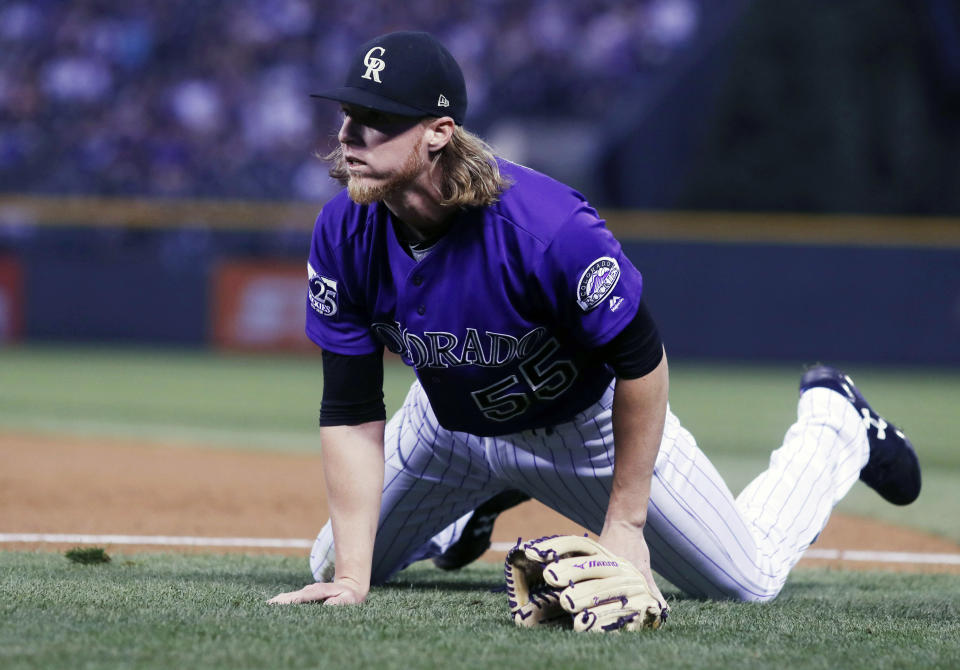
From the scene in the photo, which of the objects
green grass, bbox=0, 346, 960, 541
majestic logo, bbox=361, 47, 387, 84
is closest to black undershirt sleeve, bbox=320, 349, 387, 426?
majestic logo, bbox=361, 47, 387, 84

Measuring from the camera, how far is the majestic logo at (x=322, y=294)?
279cm

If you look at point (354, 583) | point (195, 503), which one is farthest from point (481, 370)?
point (195, 503)

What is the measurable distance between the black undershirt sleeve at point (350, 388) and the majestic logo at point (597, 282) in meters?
0.56

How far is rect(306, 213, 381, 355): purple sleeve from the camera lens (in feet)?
9.10

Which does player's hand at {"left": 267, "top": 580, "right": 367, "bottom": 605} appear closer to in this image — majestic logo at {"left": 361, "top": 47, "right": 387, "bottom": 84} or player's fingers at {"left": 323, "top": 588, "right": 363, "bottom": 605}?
player's fingers at {"left": 323, "top": 588, "right": 363, "bottom": 605}

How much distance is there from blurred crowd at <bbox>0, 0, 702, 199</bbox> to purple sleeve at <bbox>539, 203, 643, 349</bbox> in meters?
11.4

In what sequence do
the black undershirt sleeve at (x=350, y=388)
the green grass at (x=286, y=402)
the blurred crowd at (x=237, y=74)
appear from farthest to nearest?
the blurred crowd at (x=237, y=74), the green grass at (x=286, y=402), the black undershirt sleeve at (x=350, y=388)

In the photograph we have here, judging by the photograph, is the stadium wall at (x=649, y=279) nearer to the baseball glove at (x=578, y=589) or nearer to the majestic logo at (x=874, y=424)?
the majestic logo at (x=874, y=424)

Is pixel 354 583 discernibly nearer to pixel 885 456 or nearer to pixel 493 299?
pixel 493 299

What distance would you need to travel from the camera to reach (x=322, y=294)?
9.25 ft

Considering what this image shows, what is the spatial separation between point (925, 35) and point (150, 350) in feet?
29.6

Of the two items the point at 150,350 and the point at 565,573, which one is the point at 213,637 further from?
the point at 150,350

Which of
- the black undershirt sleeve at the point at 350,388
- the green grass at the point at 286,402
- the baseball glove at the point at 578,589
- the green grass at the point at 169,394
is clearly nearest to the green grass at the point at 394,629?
the baseball glove at the point at 578,589

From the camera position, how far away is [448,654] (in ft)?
7.43
